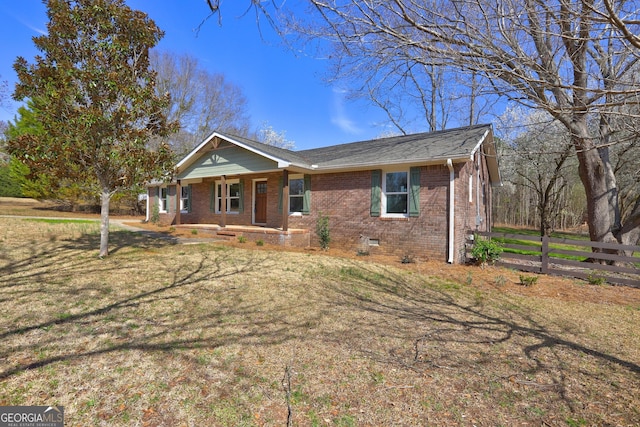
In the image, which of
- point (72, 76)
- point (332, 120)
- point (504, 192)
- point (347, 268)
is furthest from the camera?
point (504, 192)

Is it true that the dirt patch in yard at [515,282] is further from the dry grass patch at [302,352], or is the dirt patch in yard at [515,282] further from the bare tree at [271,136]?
the bare tree at [271,136]

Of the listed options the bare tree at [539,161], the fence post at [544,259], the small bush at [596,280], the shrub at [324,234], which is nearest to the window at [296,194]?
the shrub at [324,234]

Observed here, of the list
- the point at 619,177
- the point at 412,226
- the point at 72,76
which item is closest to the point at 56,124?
the point at 72,76

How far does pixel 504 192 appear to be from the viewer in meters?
29.9

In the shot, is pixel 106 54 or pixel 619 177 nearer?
pixel 106 54

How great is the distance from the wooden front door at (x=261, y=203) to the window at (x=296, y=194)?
68.7 inches

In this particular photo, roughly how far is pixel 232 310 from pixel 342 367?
6.77 ft

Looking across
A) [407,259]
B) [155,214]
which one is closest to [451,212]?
[407,259]

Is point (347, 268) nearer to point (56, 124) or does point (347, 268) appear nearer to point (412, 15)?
point (412, 15)

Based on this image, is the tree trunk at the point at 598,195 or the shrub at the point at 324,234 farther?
the shrub at the point at 324,234

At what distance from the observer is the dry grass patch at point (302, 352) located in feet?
7.90

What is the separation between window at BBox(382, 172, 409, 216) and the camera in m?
10.1

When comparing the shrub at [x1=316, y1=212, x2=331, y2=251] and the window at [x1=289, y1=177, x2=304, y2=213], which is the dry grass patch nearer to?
the shrub at [x1=316, y1=212, x2=331, y2=251]

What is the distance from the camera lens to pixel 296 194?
496 inches
